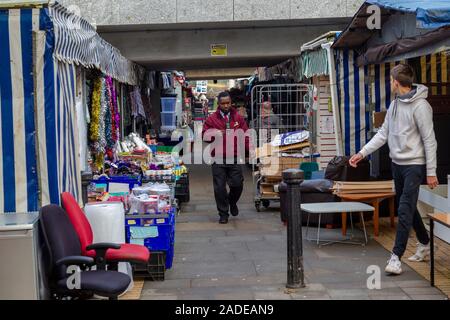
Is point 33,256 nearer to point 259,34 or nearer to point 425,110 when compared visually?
point 425,110

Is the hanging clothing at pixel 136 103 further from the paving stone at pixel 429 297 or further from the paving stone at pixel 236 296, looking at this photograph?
the paving stone at pixel 429 297

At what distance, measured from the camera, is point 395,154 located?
246 inches

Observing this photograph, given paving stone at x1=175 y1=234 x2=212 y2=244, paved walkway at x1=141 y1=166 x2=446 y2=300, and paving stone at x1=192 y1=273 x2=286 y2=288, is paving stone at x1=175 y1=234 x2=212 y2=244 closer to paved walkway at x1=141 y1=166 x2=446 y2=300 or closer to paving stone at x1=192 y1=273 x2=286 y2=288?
paved walkway at x1=141 y1=166 x2=446 y2=300

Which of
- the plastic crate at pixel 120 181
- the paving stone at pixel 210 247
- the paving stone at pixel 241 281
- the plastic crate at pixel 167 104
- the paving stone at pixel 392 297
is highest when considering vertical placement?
the plastic crate at pixel 167 104

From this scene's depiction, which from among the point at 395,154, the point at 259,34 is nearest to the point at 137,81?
the point at 259,34

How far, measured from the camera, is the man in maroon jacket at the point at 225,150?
9312 mm

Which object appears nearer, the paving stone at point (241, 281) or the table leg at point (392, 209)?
the paving stone at point (241, 281)

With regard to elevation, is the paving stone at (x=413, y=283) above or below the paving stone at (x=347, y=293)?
above

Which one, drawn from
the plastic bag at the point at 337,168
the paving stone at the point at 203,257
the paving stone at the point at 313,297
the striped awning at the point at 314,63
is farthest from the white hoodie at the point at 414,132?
the striped awning at the point at 314,63

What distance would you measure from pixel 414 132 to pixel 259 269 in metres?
2.13

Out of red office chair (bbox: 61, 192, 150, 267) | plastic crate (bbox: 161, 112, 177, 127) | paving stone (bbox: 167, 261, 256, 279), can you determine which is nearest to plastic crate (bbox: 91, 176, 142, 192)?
→ paving stone (bbox: 167, 261, 256, 279)

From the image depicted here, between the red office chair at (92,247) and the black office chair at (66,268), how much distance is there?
11cm

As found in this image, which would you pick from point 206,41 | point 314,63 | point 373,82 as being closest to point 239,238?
point 373,82

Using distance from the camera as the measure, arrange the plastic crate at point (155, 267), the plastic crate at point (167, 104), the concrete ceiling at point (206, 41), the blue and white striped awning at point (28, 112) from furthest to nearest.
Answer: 1. the plastic crate at point (167, 104)
2. the concrete ceiling at point (206, 41)
3. the plastic crate at point (155, 267)
4. the blue and white striped awning at point (28, 112)
